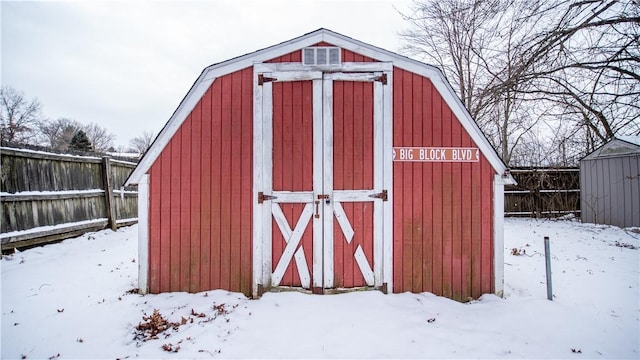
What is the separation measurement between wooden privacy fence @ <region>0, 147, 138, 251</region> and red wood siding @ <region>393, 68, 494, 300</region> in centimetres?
402

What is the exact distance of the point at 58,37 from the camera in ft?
42.3

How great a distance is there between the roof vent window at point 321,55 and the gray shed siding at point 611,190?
8.89 m

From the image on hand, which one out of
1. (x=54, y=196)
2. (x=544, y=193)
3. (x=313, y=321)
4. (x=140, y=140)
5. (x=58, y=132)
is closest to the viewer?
(x=313, y=321)

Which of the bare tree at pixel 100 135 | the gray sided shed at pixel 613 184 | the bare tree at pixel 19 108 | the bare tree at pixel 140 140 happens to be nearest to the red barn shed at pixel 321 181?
the gray sided shed at pixel 613 184

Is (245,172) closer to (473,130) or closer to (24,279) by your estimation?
(473,130)

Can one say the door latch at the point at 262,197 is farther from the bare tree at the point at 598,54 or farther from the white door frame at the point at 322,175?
the bare tree at the point at 598,54

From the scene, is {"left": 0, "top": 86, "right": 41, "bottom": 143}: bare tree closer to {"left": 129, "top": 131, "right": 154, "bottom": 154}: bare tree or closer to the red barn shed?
{"left": 129, "top": 131, "right": 154, "bottom": 154}: bare tree

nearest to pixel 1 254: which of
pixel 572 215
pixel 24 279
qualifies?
pixel 24 279

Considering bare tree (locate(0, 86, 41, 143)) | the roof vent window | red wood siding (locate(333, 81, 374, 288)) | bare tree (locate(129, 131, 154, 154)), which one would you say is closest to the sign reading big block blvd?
red wood siding (locate(333, 81, 374, 288))

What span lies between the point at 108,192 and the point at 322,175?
6889 mm

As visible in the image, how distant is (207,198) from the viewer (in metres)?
4.23

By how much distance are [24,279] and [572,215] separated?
1611 cm

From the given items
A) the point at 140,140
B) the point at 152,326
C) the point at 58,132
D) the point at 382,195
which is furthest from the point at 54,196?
the point at 140,140

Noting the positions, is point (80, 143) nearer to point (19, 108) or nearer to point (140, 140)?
point (19, 108)
